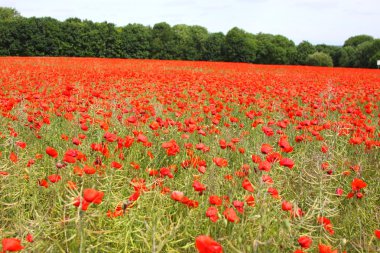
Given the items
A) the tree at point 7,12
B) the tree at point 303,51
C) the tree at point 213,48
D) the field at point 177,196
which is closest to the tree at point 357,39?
the tree at point 303,51

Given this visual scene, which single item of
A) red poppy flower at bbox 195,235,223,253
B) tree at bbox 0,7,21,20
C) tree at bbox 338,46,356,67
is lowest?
red poppy flower at bbox 195,235,223,253

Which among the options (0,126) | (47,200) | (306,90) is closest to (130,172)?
(47,200)

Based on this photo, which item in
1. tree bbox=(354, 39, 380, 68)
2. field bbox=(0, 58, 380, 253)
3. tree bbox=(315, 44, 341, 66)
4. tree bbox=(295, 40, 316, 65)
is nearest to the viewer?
field bbox=(0, 58, 380, 253)

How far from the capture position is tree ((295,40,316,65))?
45.5 metres

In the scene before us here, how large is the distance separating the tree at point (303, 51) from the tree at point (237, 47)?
283 inches

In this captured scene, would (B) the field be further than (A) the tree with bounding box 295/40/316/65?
No

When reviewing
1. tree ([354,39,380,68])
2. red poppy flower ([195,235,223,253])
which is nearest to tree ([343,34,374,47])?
tree ([354,39,380,68])

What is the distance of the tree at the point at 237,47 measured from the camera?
136ft

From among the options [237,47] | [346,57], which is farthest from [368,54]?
[237,47]

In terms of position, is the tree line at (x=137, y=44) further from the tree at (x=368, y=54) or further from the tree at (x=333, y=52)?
the tree at (x=333, y=52)

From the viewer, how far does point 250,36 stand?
44.8 meters

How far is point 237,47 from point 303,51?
9.30 meters

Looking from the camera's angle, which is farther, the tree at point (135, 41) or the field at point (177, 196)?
the tree at point (135, 41)

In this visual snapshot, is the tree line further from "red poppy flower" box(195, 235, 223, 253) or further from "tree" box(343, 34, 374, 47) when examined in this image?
"red poppy flower" box(195, 235, 223, 253)
